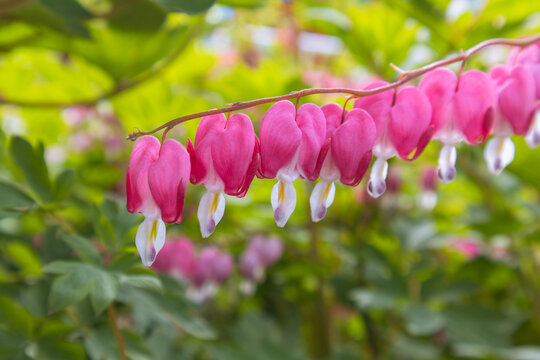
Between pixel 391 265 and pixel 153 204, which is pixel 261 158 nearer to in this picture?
pixel 153 204

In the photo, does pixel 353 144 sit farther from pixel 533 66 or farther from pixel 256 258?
pixel 256 258

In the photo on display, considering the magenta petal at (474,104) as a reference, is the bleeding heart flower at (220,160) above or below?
below

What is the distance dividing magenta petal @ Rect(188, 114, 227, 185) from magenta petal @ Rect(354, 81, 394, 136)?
0.16 meters

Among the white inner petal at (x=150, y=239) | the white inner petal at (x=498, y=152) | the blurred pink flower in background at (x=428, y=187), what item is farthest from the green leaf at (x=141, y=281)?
the blurred pink flower in background at (x=428, y=187)

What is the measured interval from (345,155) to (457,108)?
0.15 m

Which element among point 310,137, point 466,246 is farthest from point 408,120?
point 466,246

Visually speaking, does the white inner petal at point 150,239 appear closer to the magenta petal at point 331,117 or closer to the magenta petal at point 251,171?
the magenta petal at point 251,171

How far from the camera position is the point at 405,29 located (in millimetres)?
1289

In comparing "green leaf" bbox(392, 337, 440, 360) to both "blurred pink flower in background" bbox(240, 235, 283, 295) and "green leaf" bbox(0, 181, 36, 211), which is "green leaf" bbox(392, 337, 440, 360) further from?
"green leaf" bbox(0, 181, 36, 211)

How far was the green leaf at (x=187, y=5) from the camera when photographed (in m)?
0.66

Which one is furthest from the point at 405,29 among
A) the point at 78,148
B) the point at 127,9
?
the point at 78,148

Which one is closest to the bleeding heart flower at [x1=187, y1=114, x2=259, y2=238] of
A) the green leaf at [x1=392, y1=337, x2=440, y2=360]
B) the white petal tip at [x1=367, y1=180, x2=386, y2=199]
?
the white petal tip at [x1=367, y1=180, x2=386, y2=199]

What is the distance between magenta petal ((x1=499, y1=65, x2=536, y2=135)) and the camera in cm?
56

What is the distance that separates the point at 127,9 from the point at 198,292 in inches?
27.3
